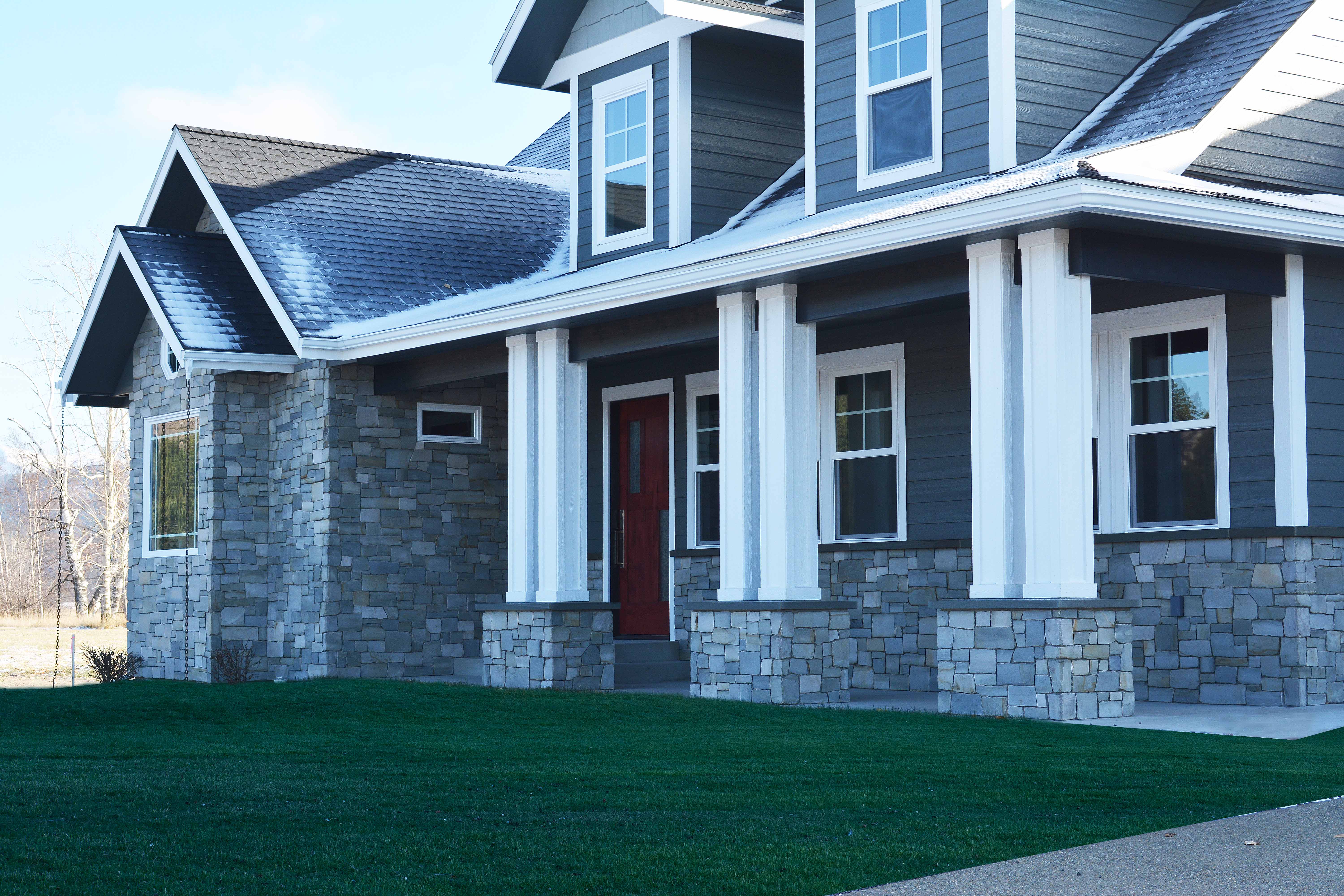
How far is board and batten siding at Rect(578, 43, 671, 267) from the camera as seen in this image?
1517 cm

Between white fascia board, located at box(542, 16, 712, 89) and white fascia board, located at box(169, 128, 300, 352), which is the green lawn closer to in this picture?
white fascia board, located at box(169, 128, 300, 352)

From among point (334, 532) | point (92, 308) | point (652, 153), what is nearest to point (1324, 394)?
point (652, 153)

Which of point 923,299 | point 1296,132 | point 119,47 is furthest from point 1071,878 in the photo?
point 119,47

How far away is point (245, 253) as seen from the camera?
16.3 m

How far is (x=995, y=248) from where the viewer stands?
1040cm

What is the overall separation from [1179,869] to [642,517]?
36.6ft

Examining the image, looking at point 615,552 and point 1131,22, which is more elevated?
point 1131,22

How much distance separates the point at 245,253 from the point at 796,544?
7348 mm

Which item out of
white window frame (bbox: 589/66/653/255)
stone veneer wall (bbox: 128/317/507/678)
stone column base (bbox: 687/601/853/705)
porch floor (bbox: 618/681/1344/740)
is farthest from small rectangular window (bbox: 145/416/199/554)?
porch floor (bbox: 618/681/1344/740)

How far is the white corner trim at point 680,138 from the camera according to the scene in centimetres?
1494

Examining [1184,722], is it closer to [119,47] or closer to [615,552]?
[615,552]

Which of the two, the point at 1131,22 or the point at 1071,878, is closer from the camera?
the point at 1071,878

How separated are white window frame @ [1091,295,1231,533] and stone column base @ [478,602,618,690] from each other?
407cm

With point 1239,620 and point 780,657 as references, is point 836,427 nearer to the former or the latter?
point 780,657
